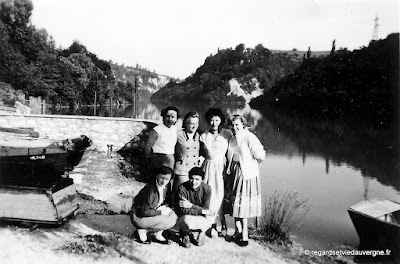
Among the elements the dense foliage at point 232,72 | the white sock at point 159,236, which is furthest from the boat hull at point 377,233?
the dense foliage at point 232,72

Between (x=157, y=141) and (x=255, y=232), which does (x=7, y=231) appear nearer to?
(x=157, y=141)

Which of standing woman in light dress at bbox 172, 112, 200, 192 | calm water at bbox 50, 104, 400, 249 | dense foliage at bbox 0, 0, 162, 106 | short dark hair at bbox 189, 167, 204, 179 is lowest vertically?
calm water at bbox 50, 104, 400, 249

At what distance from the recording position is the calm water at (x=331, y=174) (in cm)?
759

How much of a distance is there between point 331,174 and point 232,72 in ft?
271

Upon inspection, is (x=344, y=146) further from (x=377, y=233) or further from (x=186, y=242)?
(x=186, y=242)

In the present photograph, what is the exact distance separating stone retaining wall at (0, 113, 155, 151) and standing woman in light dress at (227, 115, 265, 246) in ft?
27.5

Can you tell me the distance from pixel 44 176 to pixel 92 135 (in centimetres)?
799

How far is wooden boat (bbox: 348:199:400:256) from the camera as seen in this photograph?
5.34 m

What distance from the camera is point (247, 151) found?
414 centimetres

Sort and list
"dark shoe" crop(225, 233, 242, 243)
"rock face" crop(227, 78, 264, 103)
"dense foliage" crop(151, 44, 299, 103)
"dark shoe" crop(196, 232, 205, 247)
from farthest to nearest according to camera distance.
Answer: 1. "dense foliage" crop(151, 44, 299, 103)
2. "rock face" crop(227, 78, 264, 103)
3. "dark shoe" crop(225, 233, 242, 243)
4. "dark shoe" crop(196, 232, 205, 247)

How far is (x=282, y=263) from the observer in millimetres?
4066

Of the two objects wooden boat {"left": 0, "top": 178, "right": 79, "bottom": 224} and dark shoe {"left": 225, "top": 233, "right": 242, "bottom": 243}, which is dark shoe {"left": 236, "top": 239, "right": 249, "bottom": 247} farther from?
wooden boat {"left": 0, "top": 178, "right": 79, "bottom": 224}

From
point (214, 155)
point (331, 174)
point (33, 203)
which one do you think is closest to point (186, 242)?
point (214, 155)

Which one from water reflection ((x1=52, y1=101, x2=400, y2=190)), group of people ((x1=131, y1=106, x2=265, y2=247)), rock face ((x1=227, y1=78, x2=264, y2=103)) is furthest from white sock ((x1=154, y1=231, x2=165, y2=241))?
rock face ((x1=227, y1=78, x2=264, y2=103))
